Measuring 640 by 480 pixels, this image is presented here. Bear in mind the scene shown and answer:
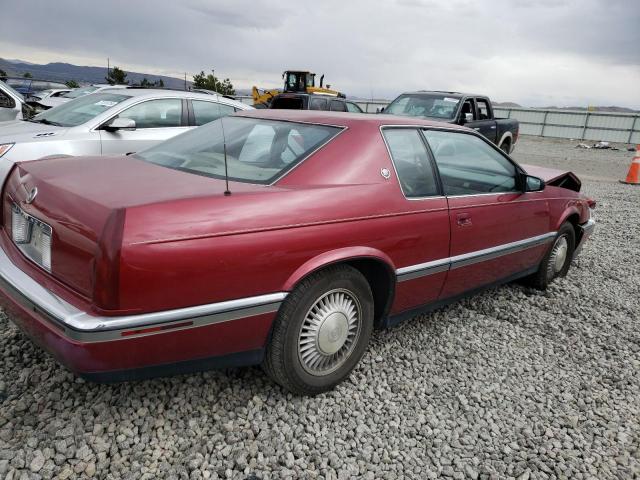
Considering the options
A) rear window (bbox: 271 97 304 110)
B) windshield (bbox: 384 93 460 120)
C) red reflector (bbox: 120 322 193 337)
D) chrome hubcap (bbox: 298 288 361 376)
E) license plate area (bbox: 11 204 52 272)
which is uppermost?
windshield (bbox: 384 93 460 120)

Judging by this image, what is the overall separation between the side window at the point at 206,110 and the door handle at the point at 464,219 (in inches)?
173

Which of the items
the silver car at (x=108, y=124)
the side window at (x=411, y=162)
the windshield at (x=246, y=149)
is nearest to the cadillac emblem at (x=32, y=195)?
the windshield at (x=246, y=149)

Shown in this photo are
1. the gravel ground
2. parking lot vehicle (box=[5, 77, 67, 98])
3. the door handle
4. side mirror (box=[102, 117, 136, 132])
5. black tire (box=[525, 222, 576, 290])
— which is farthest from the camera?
parking lot vehicle (box=[5, 77, 67, 98])

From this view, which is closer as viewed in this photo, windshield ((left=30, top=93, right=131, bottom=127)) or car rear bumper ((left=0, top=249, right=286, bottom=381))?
car rear bumper ((left=0, top=249, right=286, bottom=381))

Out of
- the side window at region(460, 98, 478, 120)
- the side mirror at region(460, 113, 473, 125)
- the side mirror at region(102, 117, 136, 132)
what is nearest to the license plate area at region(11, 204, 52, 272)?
the side mirror at region(102, 117, 136, 132)

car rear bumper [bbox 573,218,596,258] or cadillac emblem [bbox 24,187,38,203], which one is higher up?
cadillac emblem [bbox 24,187,38,203]

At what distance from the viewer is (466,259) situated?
3182 mm

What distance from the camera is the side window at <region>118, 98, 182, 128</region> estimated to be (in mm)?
6062

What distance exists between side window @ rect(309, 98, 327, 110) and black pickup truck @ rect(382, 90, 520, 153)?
170 inches

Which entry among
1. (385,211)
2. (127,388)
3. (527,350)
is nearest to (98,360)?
(127,388)

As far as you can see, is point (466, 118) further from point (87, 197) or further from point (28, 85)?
point (28, 85)

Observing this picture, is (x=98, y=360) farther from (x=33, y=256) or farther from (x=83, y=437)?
(x=33, y=256)

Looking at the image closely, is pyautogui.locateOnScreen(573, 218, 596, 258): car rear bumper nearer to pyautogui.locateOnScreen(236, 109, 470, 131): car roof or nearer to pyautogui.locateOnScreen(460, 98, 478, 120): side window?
pyautogui.locateOnScreen(236, 109, 470, 131): car roof

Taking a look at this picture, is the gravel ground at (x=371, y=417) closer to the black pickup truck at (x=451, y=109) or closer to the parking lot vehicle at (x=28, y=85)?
the black pickup truck at (x=451, y=109)
